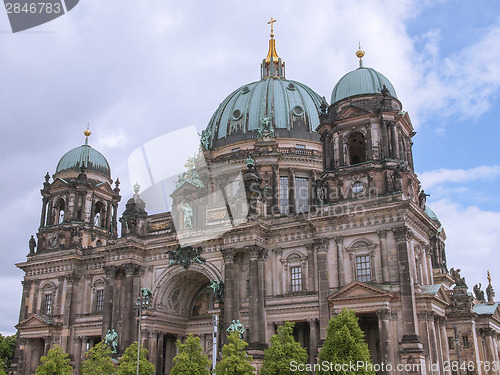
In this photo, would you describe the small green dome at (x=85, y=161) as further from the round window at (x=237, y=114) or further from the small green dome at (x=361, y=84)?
the small green dome at (x=361, y=84)

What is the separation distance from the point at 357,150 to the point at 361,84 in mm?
5643

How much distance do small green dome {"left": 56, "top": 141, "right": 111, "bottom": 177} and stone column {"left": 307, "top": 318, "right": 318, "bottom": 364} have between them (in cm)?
3187

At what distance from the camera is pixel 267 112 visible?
203 feet

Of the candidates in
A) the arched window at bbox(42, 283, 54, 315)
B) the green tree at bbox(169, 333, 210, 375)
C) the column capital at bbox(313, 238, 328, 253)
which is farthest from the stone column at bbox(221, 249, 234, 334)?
the arched window at bbox(42, 283, 54, 315)

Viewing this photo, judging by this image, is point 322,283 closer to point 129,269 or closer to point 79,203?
point 129,269

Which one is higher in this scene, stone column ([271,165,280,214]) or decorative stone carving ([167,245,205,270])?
stone column ([271,165,280,214])

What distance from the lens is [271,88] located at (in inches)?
2534

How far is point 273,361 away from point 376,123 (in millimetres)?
20046

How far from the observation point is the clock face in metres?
44.5

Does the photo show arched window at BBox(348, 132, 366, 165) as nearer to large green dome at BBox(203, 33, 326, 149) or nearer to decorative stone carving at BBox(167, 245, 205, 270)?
large green dome at BBox(203, 33, 326, 149)

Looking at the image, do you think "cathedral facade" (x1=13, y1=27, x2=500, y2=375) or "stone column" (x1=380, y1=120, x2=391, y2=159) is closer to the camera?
"cathedral facade" (x1=13, y1=27, x2=500, y2=375)

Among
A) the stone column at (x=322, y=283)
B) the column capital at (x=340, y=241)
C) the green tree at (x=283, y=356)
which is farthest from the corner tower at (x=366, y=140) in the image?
the green tree at (x=283, y=356)

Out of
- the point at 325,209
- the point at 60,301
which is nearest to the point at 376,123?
the point at 325,209

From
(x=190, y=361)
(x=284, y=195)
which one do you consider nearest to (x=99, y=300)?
(x=190, y=361)
